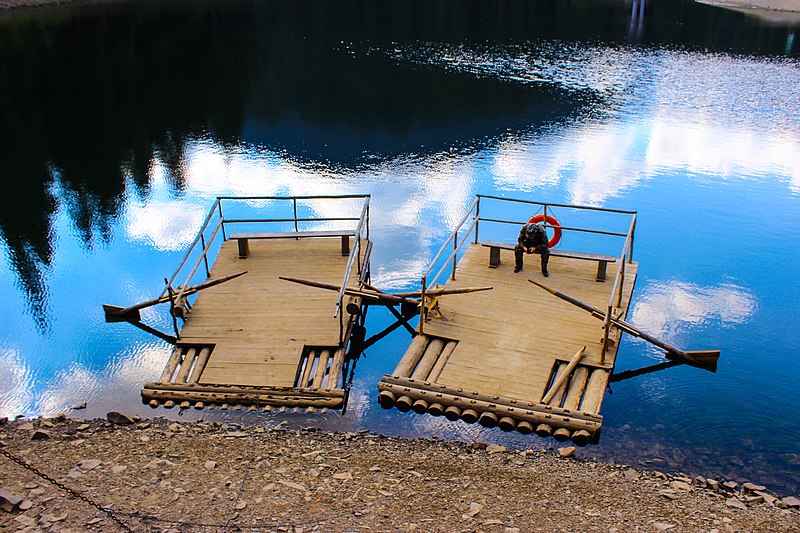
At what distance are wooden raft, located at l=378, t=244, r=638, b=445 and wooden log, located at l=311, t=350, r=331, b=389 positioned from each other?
49.4 inches

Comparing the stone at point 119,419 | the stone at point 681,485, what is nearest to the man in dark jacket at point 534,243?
the stone at point 681,485

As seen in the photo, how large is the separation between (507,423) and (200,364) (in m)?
6.60

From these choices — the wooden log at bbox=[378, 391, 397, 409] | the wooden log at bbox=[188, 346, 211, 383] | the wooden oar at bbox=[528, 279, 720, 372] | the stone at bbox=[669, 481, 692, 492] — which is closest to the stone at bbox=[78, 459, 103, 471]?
the wooden log at bbox=[188, 346, 211, 383]

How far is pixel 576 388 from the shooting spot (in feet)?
47.8

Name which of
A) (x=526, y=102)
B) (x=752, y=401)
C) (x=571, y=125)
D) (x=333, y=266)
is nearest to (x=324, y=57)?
(x=526, y=102)

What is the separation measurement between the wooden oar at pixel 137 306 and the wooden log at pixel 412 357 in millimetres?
5289

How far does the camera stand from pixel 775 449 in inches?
578

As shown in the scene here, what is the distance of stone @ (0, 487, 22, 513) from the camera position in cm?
1099

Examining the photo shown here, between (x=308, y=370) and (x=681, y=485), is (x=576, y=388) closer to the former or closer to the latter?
(x=681, y=485)

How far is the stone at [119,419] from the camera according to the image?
1424cm

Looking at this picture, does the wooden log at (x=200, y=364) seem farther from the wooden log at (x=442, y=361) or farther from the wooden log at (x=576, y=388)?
the wooden log at (x=576, y=388)

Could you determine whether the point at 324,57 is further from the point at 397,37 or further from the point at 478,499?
the point at 478,499

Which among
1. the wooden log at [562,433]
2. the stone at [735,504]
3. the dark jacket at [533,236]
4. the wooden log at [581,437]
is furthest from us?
the dark jacket at [533,236]

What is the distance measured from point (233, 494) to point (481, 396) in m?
5.03
